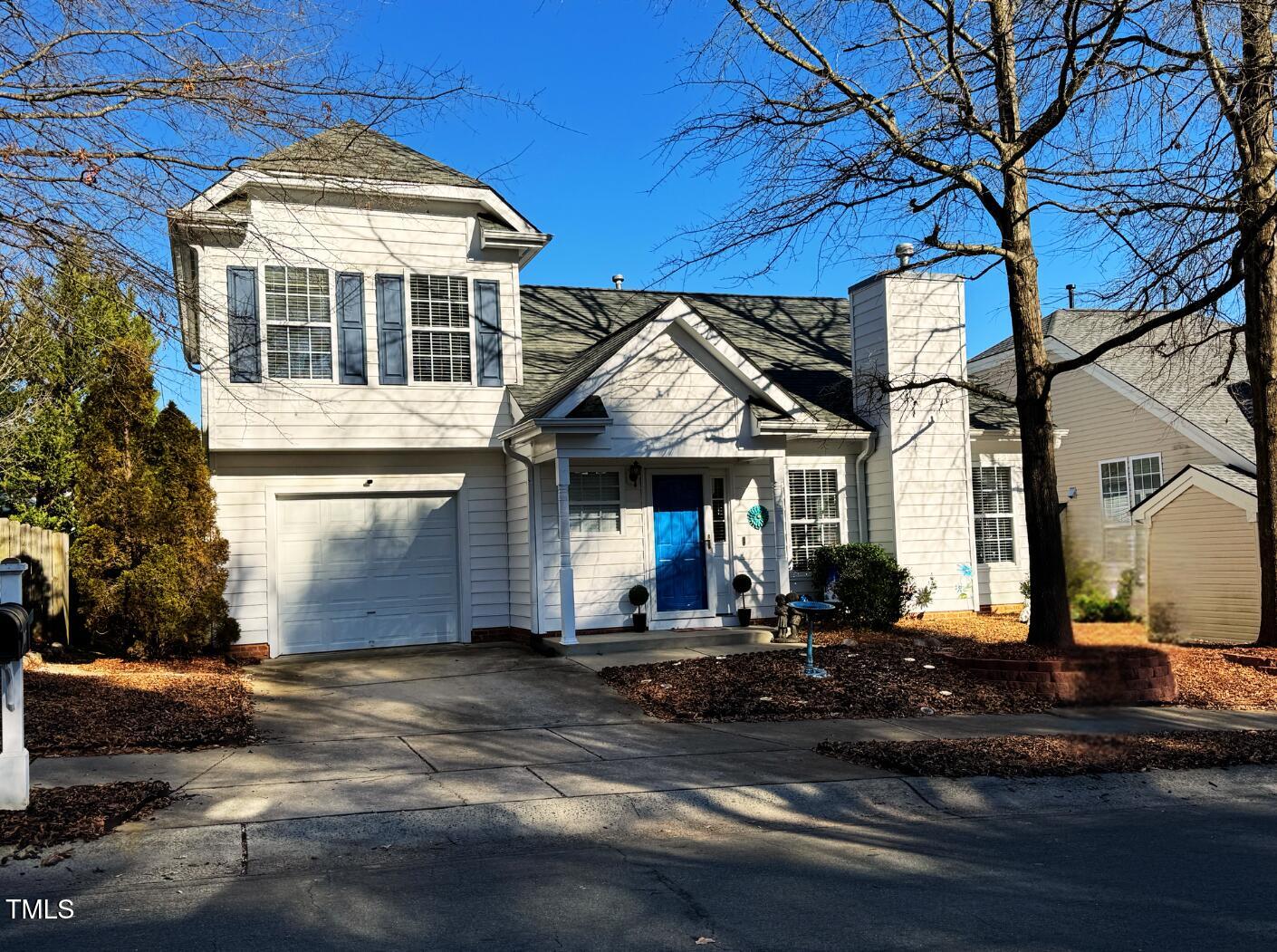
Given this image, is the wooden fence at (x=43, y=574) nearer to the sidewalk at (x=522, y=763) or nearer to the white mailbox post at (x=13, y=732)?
the sidewalk at (x=522, y=763)

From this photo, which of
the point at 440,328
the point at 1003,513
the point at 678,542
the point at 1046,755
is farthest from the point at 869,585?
the point at 1046,755

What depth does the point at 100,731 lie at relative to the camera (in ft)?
28.5

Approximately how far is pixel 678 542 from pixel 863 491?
345cm

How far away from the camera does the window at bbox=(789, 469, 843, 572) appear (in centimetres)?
1650

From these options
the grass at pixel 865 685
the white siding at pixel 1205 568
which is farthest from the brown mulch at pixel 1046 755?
the white siding at pixel 1205 568

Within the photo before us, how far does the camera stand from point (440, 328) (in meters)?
14.9

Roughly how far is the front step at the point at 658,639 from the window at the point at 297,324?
490 centimetres

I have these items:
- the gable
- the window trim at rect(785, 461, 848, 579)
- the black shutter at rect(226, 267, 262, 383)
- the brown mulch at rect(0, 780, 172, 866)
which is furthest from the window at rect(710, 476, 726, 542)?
the brown mulch at rect(0, 780, 172, 866)

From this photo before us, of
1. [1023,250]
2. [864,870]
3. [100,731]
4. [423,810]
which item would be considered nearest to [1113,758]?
[864,870]

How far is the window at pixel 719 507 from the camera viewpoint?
15.6 m

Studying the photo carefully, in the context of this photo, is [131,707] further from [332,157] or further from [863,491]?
[863,491]

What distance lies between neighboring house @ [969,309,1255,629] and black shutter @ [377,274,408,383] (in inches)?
459

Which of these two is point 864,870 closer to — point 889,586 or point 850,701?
point 850,701

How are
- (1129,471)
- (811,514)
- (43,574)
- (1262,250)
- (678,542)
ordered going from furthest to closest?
(1129,471) < (811,514) < (678,542) < (43,574) < (1262,250)
